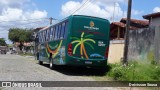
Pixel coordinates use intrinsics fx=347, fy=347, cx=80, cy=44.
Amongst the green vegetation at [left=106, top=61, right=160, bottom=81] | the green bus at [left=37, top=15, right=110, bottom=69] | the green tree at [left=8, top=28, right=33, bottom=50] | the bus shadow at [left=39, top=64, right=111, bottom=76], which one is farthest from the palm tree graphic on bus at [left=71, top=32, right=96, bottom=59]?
the green tree at [left=8, top=28, right=33, bottom=50]

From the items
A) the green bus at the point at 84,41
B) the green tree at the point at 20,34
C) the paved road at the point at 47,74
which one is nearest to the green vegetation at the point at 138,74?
the paved road at the point at 47,74

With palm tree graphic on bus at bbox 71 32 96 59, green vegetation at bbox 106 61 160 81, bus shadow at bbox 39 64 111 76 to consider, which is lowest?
bus shadow at bbox 39 64 111 76

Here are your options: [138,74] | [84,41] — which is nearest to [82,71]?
[84,41]

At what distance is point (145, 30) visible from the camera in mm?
19281

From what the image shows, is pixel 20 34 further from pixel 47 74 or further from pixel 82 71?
pixel 47 74

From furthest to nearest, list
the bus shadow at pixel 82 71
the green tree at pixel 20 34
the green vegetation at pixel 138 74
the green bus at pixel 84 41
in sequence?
the green tree at pixel 20 34, the bus shadow at pixel 82 71, the green bus at pixel 84 41, the green vegetation at pixel 138 74

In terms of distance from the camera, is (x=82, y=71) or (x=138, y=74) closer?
(x=138, y=74)

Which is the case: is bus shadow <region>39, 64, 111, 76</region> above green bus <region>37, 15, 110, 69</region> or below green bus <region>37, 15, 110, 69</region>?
below

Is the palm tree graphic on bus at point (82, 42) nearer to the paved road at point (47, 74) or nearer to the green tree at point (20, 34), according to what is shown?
the paved road at point (47, 74)

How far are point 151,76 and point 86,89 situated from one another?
4.07 meters

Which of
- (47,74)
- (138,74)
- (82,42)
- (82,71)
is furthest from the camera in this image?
(82,71)

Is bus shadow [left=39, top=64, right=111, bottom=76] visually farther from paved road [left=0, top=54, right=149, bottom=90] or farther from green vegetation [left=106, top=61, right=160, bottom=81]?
green vegetation [left=106, top=61, right=160, bottom=81]

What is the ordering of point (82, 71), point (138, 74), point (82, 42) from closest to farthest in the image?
point (138, 74) → point (82, 42) → point (82, 71)

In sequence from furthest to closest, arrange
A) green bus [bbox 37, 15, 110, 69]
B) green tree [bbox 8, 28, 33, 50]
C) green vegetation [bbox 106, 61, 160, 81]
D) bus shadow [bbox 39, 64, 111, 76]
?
green tree [bbox 8, 28, 33, 50] → bus shadow [bbox 39, 64, 111, 76] → green bus [bbox 37, 15, 110, 69] → green vegetation [bbox 106, 61, 160, 81]
